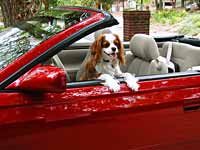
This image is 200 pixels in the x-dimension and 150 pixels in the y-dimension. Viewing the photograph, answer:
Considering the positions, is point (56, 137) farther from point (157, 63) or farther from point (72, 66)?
point (72, 66)

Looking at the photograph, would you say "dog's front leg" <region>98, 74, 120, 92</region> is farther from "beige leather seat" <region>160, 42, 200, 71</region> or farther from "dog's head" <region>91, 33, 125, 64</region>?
"beige leather seat" <region>160, 42, 200, 71</region>

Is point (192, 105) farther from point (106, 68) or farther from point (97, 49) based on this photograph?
point (97, 49)

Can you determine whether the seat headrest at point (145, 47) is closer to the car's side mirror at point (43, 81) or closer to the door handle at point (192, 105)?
the door handle at point (192, 105)

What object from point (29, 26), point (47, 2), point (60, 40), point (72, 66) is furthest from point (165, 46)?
point (47, 2)

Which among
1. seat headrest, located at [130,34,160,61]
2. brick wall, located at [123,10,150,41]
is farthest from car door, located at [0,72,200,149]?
brick wall, located at [123,10,150,41]

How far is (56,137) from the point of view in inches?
81.9

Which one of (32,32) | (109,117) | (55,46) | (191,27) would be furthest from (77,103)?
(191,27)

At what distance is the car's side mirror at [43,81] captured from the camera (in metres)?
1.88

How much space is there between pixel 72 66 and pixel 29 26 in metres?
0.99

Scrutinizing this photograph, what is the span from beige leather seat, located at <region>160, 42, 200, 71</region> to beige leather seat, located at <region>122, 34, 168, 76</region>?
0.33m

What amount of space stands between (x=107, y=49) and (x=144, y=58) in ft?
1.82

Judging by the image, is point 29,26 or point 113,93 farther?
point 29,26

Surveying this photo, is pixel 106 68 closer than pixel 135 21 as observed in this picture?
Yes

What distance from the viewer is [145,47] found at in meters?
3.11
